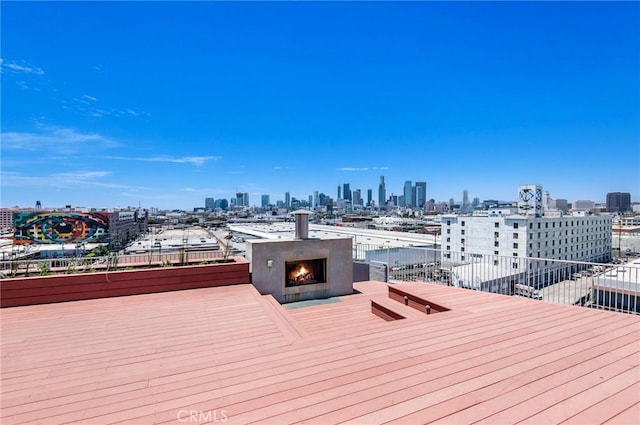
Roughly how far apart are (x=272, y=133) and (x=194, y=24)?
21.9 meters

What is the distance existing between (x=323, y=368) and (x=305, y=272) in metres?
4.08

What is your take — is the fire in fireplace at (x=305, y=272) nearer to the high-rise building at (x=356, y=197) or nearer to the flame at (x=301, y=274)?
the flame at (x=301, y=274)

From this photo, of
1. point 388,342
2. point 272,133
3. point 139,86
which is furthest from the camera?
point 272,133

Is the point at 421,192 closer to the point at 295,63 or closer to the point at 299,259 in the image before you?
the point at 295,63

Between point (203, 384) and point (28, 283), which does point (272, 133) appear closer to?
point (28, 283)

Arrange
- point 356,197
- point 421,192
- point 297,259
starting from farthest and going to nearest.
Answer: point 356,197, point 421,192, point 297,259

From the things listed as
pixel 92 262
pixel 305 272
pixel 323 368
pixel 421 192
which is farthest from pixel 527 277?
pixel 421 192

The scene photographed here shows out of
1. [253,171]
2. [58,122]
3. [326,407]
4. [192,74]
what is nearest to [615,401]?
[326,407]

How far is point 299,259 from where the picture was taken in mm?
6145

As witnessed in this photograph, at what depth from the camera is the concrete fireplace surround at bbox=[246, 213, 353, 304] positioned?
5727 millimetres

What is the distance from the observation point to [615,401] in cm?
181

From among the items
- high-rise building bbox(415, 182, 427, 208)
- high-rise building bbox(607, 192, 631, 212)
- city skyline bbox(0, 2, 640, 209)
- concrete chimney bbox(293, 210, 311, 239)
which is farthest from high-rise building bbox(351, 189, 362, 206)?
concrete chimney bbox(293, 210, 311, 239)

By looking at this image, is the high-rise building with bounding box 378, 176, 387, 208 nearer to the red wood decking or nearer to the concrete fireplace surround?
the concrete fireplace surround

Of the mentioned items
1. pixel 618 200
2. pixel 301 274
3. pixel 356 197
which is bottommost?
pixel 301 274
